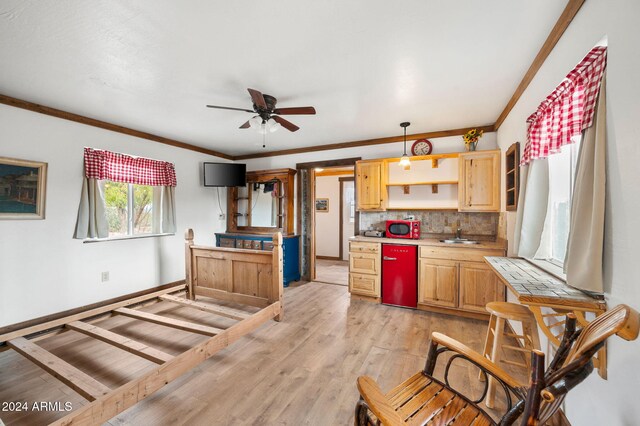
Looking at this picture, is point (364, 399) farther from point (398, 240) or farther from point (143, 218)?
point (143, 218)

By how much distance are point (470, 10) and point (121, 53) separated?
2.49 metres

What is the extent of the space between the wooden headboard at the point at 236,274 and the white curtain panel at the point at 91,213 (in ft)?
3.46

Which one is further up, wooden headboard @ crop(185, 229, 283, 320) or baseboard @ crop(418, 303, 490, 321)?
wooden headboard @ crop(185, 229, 283, 320)

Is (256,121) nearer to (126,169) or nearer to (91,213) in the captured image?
(126,169)

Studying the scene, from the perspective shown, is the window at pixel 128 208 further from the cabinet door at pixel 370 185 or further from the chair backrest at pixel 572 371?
the chair backrest at pixel 572 371

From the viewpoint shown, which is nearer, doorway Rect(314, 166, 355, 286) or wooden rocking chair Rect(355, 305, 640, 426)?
wooden rocking chair Rect(355, 305, 640, 426)

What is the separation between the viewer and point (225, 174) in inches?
197

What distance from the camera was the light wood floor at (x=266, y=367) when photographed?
1722mm

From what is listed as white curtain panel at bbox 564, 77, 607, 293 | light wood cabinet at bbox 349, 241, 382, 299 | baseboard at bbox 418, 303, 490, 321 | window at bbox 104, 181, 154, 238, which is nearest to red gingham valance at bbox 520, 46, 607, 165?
white curtain panel at bbox 564, 77, 607, 293

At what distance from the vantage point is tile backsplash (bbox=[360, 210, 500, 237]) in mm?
3643

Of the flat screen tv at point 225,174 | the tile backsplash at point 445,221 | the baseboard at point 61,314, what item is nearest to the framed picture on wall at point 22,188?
the baseboard at point 61,314

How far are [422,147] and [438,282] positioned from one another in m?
1.99

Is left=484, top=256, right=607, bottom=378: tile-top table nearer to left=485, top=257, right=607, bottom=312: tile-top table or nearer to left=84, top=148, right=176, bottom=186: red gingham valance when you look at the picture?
left=485, top=257, right=607, bottom=312: tile-top table

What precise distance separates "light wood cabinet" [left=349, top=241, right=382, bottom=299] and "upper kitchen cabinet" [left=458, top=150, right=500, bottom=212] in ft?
4.41
